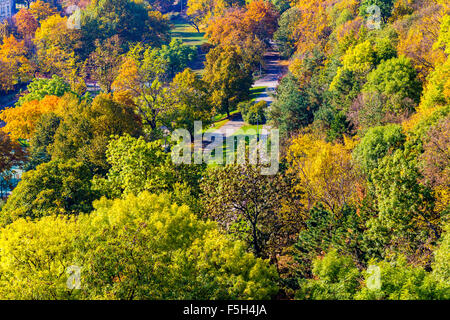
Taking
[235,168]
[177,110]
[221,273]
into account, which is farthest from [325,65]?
[221,273]

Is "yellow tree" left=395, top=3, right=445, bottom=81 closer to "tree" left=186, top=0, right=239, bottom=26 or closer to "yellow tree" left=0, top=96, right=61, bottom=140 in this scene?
"yellow tree" left=0, top=96, right=61, bottom=140

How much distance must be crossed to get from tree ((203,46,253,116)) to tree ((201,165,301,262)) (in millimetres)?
42464

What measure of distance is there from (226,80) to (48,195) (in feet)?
146

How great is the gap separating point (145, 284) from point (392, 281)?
10878mm

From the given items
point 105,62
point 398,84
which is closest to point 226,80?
point 105,62

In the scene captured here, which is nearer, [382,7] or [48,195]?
[48,195]

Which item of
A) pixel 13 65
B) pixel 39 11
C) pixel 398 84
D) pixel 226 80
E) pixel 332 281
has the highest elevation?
pixel 39 11

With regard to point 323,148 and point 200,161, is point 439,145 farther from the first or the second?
point 200,161

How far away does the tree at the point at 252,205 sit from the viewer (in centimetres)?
3056

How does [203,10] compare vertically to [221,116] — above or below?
above

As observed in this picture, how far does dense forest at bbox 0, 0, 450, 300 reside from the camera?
22.1 m

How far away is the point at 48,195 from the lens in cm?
3522
